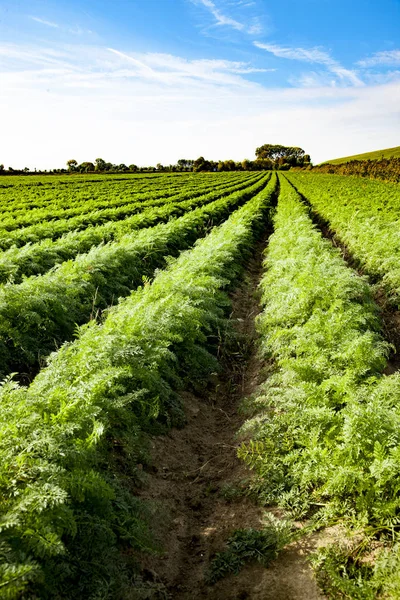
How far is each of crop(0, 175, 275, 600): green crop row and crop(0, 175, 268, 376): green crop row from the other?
1.45 m

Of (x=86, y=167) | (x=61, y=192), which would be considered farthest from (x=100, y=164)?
(x=61, y=192)

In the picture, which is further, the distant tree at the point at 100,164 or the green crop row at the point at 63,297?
the distant tree at the point at 100,164

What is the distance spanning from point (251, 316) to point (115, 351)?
5.23 m

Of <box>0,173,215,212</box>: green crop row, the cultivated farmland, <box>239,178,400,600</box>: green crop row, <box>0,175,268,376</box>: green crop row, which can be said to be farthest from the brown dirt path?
<box>0,173,215,212</box>: green crop row

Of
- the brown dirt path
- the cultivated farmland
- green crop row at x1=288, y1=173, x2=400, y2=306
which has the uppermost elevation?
green crop row at x1=288, y1=173, x2=400, y2=306

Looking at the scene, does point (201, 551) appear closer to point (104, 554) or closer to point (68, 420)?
point (104, 554)

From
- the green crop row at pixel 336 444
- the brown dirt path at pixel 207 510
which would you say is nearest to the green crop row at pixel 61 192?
the brown dirt path at pixel 207 510

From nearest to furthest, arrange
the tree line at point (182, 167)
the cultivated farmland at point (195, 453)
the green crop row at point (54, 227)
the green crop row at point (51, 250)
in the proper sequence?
the cultivated farmland at point (195, 453) → the green crop row at point (51, 250) → the green crop row at point (54, 227) → the tree line at point (182, 167)

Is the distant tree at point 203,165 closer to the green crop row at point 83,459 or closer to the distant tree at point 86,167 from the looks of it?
the distant tree at point 86,167

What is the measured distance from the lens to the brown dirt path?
3381mm

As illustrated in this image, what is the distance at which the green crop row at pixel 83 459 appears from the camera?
270 centimetres

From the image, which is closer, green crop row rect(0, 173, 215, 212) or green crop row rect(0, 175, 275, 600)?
green crop row rect(0, 175, 275, 600)

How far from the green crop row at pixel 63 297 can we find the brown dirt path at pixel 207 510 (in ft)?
7.72

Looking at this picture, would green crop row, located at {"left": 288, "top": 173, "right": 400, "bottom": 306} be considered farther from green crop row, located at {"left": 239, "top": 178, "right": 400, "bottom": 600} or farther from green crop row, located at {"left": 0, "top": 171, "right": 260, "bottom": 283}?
green crop row, located at {"left": 0, "top": 171, "right": 260, "bottom": 283}
